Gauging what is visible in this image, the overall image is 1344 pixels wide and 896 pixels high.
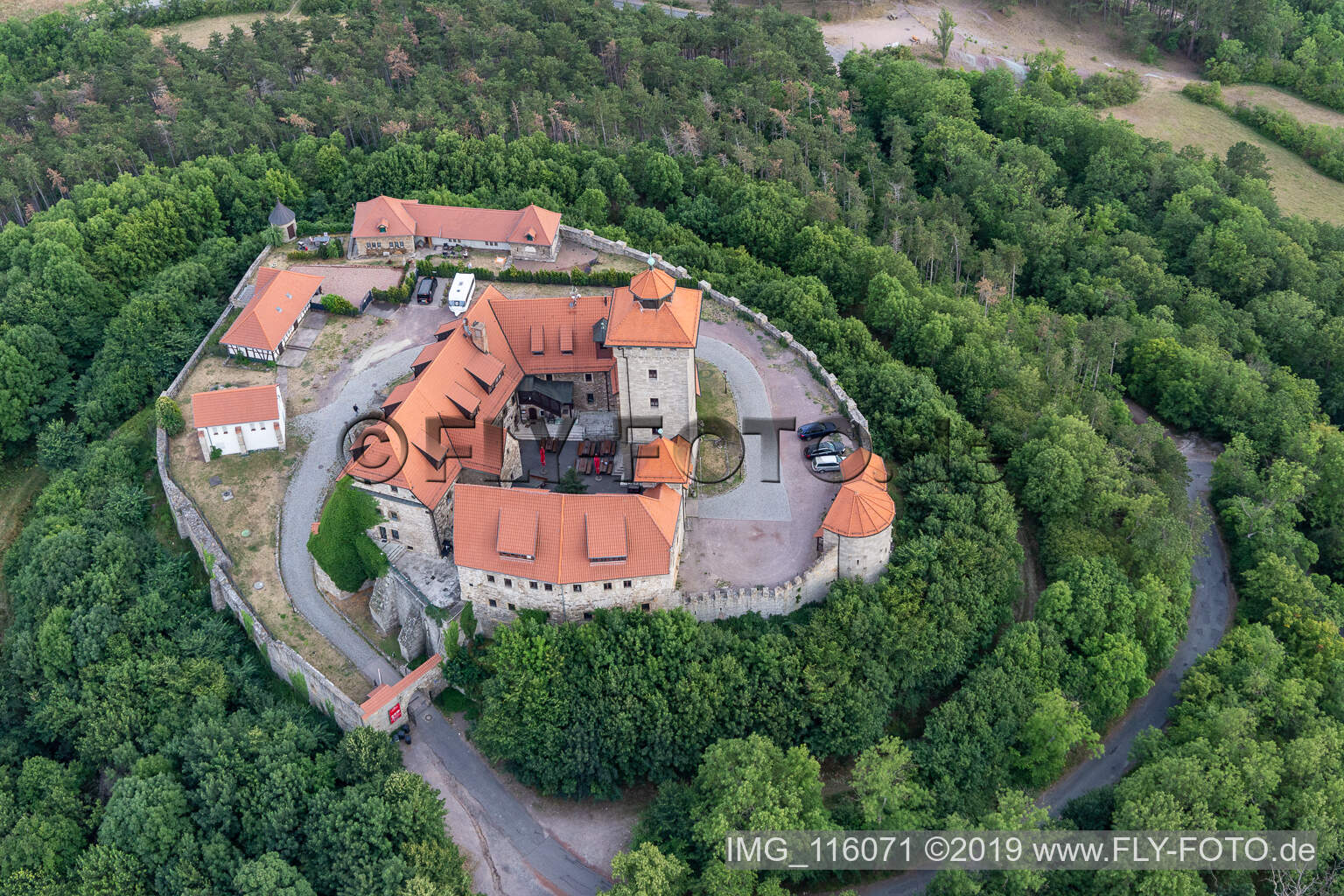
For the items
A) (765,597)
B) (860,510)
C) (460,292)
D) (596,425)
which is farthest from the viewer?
(460,292)

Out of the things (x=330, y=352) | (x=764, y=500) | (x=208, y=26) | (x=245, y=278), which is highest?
(x=764, y=500)

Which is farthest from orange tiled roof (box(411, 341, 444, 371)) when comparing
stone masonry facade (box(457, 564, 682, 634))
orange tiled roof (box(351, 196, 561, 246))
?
orange tiled roof (box(351, 196, 561, 246))

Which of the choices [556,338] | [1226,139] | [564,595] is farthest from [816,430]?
[1226,139]

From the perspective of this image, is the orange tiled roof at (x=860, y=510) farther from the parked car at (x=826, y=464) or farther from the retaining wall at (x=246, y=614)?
the retaining wall at (x=246, y=614)

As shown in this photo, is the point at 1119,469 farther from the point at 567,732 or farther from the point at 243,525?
the point at 243,525

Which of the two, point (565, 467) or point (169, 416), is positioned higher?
point (565, 467)

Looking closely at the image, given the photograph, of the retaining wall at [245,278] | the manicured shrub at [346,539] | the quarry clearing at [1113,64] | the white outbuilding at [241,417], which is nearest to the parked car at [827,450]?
the manicured shrub at [346,539]

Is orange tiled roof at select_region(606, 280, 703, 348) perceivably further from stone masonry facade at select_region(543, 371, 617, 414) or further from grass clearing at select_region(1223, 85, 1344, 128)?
grass clearing at select_region(1223, 85, 1344, 128)

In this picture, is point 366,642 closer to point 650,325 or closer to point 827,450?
point 650,325
